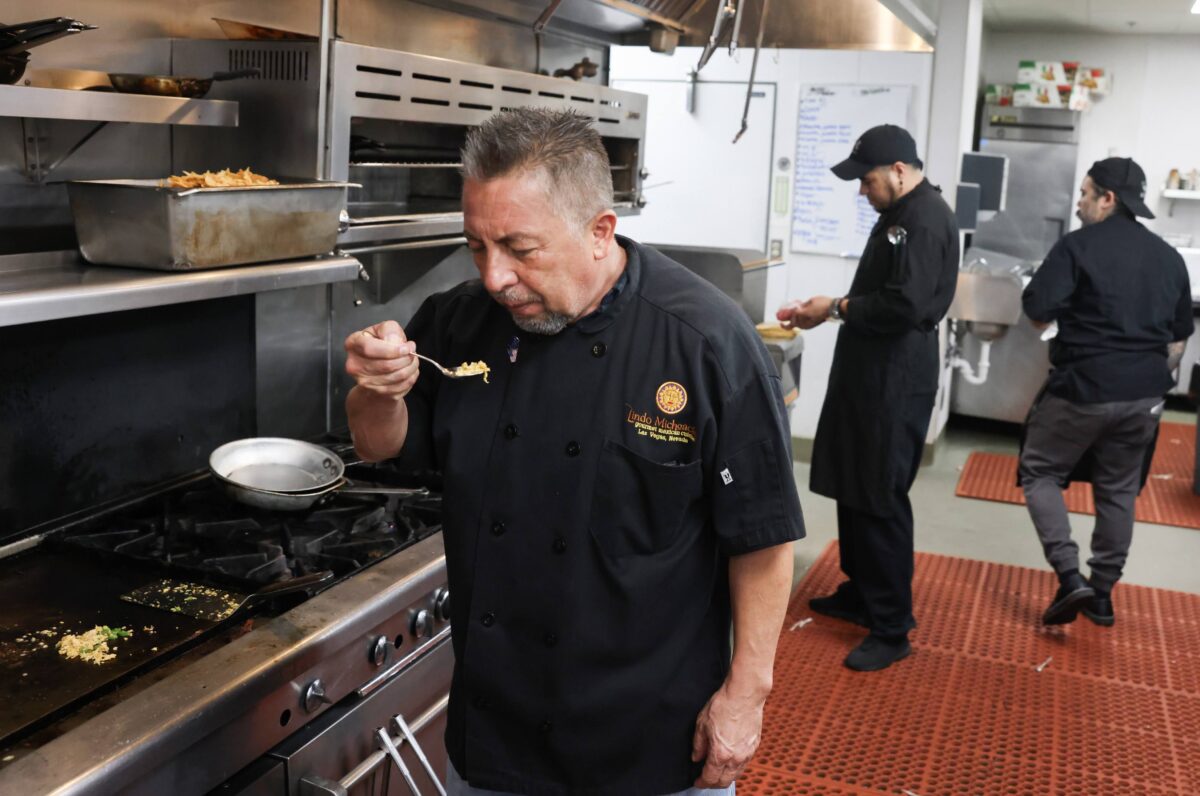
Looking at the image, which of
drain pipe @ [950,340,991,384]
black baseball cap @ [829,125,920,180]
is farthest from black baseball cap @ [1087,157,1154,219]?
drain pipe @ [950,340,991,384]

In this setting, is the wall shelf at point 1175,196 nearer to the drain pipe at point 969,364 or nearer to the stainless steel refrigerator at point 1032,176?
the stainless steel refrigerator at point 1032,176

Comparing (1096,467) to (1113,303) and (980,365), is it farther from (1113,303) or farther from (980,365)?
(980,365)

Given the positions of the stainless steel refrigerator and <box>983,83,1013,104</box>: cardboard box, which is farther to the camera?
<box>983,83,1013,104</box>: cardboard box

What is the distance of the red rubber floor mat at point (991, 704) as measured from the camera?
3.22 m

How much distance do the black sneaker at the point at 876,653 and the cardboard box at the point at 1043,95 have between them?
6.10 m

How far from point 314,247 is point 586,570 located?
3.48 ft

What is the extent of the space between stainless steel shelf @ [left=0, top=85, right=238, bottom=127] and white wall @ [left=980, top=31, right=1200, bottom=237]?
845 cm

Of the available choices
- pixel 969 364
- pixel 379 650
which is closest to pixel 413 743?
pixel 379 650

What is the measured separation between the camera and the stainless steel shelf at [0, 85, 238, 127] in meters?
1.72

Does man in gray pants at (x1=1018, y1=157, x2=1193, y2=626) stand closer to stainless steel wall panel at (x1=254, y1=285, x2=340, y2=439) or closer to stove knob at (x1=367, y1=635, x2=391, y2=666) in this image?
stainless steel wall panel at (x1=254, y1=285, x2=340, y2=439)

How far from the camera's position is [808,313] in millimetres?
4113

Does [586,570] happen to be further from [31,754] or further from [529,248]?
[31,754]

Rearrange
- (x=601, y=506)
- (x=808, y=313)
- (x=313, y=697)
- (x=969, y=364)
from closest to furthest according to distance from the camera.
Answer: (x=601, y=506)
(x=313, y=697)
(x=808, y=313)
(x=969, y=364)

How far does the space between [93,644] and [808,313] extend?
9.45 ft
